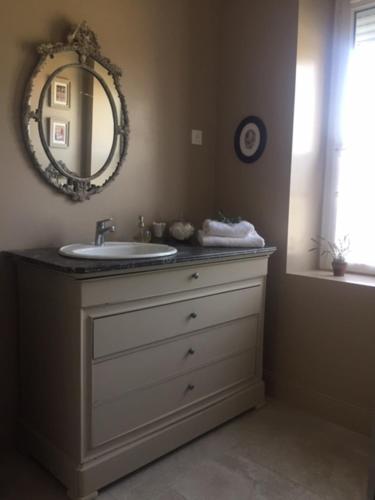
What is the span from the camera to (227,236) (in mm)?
2396

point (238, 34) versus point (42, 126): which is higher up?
point (238, 34)

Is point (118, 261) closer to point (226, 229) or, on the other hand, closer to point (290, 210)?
point (226, 229)

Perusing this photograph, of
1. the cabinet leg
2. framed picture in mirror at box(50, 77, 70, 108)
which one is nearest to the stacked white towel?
framed picture in mirror at box(50, 77, 70, 108)

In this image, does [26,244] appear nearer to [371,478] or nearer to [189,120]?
[189,120]

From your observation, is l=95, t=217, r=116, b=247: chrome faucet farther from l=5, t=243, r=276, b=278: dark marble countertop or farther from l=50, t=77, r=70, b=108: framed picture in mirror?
l=50, t=77, r=70, b=108: framed picture in mirror

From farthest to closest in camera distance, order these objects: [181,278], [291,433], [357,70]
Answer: [357,70]
[291,433]
[181,278]

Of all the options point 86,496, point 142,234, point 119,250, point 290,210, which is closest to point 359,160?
point 290,210

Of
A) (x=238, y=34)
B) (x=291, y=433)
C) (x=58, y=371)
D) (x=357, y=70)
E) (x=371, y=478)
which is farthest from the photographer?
(x=238, y=34)

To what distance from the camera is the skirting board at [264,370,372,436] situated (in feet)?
7.66

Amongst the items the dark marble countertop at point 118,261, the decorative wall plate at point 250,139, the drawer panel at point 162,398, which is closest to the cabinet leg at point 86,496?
the drawer panel at point 162,398

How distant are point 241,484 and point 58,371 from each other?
878mm

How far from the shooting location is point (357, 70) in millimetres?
2520

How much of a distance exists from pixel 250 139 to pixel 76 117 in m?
1.06

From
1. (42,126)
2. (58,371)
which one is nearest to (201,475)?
(58,371)
